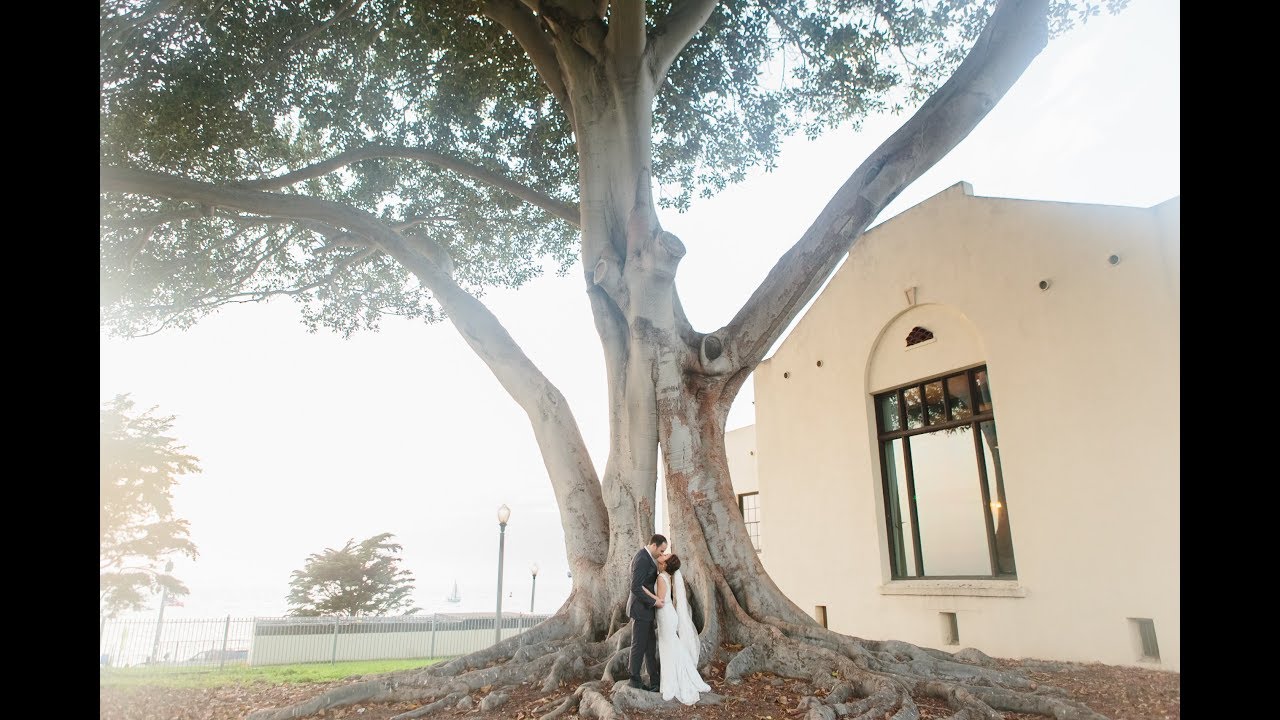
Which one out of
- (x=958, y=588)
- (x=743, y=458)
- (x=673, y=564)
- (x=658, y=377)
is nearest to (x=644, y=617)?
(x=673, y=564)

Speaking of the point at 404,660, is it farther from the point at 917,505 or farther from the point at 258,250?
the point at 917,505

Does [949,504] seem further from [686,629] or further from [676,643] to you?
[676,643]

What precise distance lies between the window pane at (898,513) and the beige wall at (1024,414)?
22cm

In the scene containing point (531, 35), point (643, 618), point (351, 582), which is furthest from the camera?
point (351, 582)

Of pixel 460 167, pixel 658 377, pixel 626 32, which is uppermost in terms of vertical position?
pixel 626 32

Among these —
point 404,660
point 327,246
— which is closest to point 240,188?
point 327,246

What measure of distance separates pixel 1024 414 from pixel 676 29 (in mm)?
6071

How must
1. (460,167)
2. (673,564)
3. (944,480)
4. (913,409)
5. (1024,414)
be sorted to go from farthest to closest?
(913,409) → (944,480) → (460,167) → (1024,414) → (673,564)

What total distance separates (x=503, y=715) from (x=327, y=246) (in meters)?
7.18

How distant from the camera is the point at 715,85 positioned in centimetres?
998

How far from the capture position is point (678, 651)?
5672mm

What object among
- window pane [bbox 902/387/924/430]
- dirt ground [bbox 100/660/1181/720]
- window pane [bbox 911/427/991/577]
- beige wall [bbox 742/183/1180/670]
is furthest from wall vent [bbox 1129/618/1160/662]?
window pane [bbox 902/387/924/430]

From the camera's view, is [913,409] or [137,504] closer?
[913,409]

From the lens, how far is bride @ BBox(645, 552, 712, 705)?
215 inches
